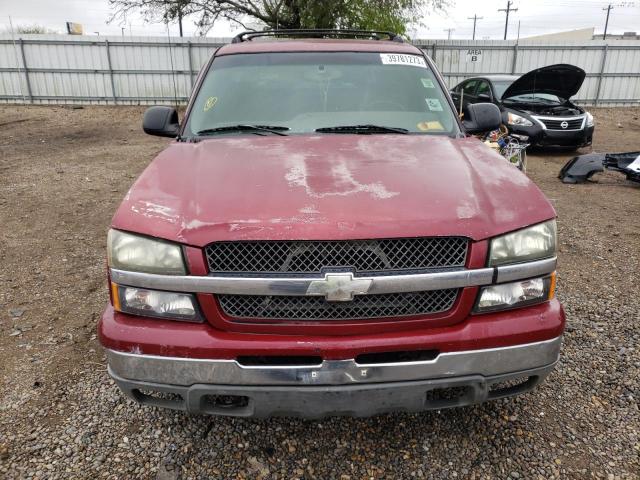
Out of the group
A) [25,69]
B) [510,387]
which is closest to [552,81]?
[510,387]

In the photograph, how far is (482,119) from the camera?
3424mm

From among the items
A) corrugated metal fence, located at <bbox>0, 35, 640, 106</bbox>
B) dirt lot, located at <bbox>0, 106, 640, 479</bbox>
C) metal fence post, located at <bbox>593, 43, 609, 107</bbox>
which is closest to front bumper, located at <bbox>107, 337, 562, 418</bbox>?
dirt lot, located at <bbox>0, 106, 640, 479</bbox>

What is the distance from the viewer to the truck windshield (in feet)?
9.97

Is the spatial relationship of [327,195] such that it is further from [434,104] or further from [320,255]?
[434,104]

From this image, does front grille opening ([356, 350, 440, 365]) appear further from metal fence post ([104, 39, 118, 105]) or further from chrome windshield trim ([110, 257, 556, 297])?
metal fence post ([104, 39, 118, 105])

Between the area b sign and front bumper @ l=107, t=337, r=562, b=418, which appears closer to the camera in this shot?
front bumper @ l=107, t=337, r=562, b=418

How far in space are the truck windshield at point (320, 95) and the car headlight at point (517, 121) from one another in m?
7.16

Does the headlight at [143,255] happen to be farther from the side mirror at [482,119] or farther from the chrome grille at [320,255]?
the side mirror at [482,119]

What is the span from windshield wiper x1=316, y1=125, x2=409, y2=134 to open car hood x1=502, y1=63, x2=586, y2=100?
6087mm

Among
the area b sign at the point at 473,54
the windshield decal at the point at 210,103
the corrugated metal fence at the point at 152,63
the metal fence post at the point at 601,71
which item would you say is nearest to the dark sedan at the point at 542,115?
the windshield decal at the point at 210,103

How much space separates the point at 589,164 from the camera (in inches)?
303

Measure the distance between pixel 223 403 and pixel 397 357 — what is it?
75 cm

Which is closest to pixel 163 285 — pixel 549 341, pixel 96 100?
pixel 549 341

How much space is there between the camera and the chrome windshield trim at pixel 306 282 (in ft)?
5.97
